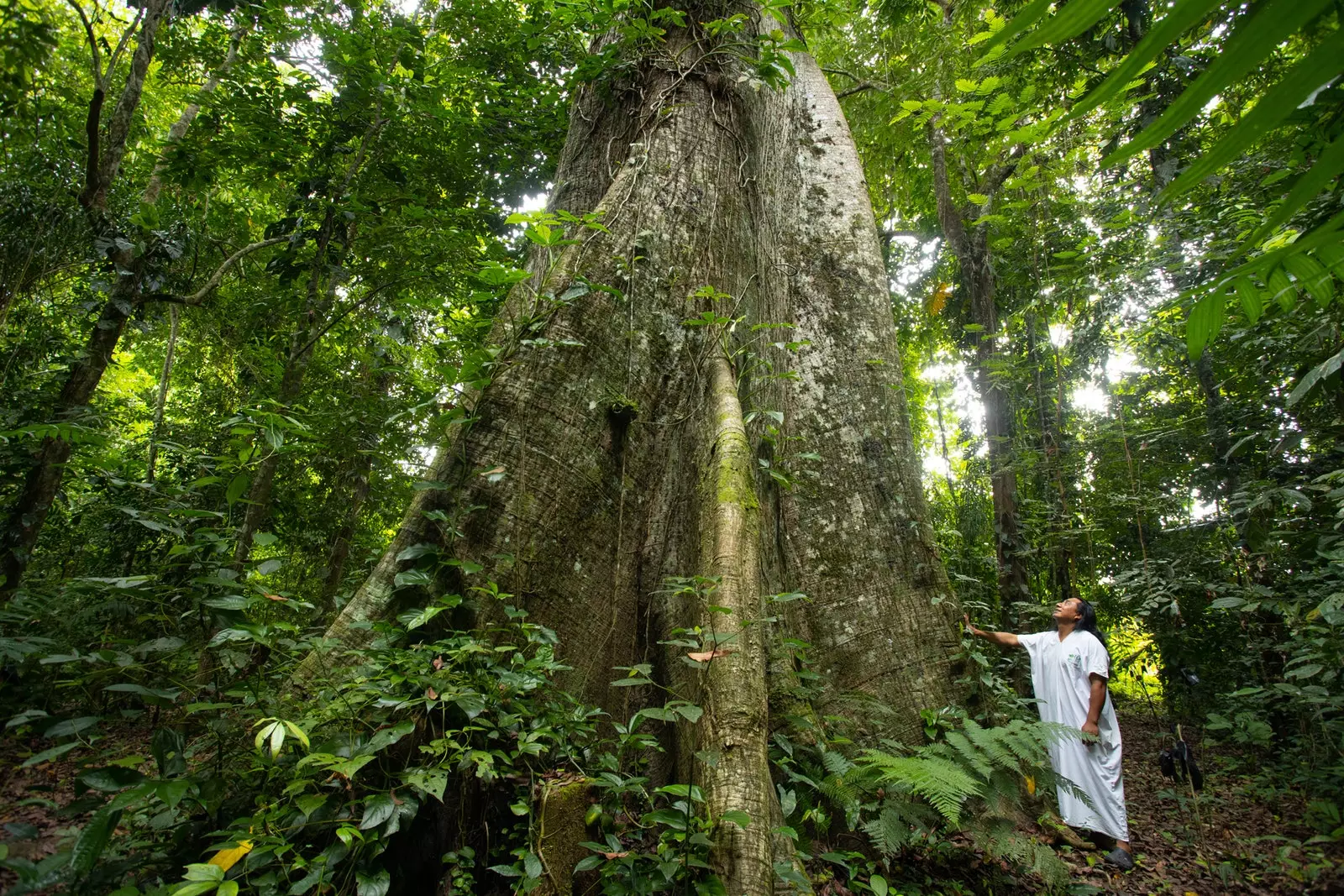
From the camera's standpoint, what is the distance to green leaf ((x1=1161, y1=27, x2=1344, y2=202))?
1.31 ft

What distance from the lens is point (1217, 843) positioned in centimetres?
345

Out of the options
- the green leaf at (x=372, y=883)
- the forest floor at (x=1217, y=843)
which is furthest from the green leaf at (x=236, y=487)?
the forest floor at (x=1217, y=843)

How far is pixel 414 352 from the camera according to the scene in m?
5.83

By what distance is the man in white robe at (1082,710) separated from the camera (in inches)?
133

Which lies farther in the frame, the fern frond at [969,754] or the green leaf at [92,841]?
the fern frond at [969,754]

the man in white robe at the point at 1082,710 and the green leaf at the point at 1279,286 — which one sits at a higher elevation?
the green leaf at the point at 1279,286

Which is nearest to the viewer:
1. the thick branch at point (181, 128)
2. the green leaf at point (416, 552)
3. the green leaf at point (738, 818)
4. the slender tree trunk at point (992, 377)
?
the green leaf at point (738, 818)

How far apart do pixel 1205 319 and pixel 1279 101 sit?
1.56 ft

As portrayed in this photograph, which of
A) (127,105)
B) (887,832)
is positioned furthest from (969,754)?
(127,105)

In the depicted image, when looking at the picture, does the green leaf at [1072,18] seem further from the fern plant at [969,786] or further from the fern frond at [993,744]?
the fern frond at [993,744]

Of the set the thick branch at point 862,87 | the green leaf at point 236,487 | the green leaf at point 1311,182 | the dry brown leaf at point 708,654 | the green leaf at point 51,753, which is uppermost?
the thick branch at point 862,87

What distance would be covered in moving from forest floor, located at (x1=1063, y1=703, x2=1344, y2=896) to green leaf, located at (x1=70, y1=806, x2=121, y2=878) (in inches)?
122

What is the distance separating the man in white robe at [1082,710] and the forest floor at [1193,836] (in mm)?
225

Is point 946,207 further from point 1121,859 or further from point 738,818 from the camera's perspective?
point 738,818
